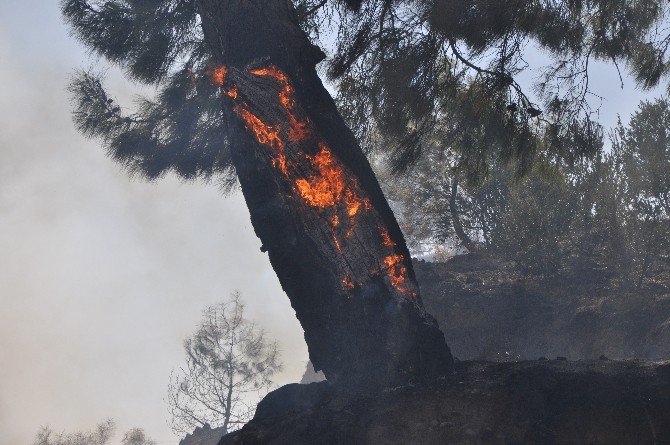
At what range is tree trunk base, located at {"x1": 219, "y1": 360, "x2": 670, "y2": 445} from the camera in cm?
348

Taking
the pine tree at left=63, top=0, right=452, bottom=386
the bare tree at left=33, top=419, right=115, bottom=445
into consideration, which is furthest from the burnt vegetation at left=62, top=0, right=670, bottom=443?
the bare tree at left=33, top=419, right=115, bottom=445

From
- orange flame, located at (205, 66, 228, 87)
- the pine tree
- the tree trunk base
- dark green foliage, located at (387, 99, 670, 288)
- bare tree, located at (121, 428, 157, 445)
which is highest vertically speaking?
bare tree, located at (121, 428, 157, 445)

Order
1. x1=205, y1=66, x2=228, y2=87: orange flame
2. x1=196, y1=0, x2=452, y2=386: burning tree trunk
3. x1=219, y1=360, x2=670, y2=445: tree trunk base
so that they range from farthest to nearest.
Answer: x1=205, y1=66, x2=228, y2=87: orange flame → x1=196, y1=0, x2=452, y2=386: burning tree trunk → x1=219, y1=360, x2=670, y2=445: tree trunk base

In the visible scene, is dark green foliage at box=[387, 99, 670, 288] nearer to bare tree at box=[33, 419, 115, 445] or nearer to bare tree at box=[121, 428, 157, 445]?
bare tree at box=[121, 428, 157, 445]

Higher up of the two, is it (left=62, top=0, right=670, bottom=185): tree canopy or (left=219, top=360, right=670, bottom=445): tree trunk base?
(left=62, top=0, right=670, bottom=185): tree canopy

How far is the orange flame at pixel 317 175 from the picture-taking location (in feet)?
15.1

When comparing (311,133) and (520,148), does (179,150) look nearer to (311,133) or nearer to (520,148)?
(311,133)

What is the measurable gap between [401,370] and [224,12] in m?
3.68

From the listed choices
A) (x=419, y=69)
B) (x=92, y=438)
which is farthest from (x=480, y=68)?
(x=92, y=438)

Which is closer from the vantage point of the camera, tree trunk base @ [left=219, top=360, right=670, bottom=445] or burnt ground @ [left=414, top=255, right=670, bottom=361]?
tree trunk base @ [left=219, top=360, right=670, bottom=445]

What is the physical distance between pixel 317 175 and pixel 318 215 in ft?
1.18

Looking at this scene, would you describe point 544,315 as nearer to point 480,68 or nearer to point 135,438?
point 480,68

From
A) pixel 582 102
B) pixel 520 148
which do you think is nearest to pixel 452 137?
pixel 520 148

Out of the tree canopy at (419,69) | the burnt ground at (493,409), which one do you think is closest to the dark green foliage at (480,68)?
the tree canopy at (419,69)
